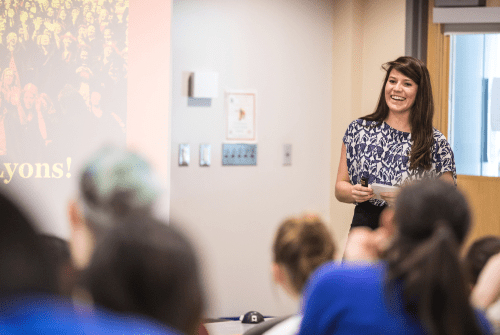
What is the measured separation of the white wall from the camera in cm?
361

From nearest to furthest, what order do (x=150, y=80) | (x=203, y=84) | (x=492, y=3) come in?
(x=150, y=80) < (x=492, y=3) < (x=203, y=84)

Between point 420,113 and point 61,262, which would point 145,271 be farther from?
point 420,113

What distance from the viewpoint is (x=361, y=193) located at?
97.2 inches

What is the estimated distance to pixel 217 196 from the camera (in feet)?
12.1

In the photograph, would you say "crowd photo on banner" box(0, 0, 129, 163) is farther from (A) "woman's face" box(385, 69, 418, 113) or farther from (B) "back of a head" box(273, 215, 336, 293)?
(B) "back of a head" box(273, 215, 336, 293)

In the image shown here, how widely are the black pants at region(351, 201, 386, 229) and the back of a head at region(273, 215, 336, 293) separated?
111cm

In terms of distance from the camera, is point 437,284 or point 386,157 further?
point 386,157

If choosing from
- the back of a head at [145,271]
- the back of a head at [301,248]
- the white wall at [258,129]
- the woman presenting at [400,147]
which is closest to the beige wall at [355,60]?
the white wall at [258,129]

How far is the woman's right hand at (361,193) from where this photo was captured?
8.09ft

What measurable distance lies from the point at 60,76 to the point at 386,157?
172 centimetres

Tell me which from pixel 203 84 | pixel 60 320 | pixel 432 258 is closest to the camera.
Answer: pixel 60 320

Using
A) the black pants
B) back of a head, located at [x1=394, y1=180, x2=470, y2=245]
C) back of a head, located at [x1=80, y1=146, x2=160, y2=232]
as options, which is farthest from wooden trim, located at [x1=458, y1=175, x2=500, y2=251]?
back of a head, located at [x1=80, y1=146, x2=160, y2=232]

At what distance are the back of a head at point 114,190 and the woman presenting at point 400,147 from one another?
1.53 metres

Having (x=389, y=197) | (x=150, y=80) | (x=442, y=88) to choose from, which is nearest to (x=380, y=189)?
(x=389, y=197)
